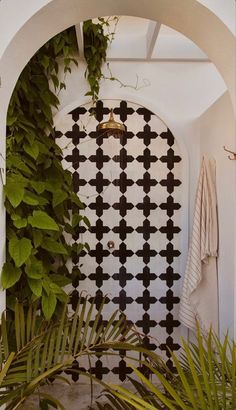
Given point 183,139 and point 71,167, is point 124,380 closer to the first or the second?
point 71,167

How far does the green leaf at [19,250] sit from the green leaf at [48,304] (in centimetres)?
37

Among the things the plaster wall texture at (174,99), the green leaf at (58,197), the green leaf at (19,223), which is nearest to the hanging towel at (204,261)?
the plaster wall texture at (174,99)

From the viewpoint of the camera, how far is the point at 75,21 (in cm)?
213

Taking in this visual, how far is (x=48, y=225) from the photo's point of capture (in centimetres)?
233

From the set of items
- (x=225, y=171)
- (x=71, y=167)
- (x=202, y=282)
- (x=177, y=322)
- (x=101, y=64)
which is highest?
(x=101, y=64)

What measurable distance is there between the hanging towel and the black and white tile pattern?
43 cm

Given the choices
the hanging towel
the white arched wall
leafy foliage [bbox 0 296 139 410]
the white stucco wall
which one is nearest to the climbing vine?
the white arched wall

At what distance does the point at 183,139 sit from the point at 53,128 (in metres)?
1.07

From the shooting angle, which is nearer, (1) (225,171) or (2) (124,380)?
(1) (225,171)

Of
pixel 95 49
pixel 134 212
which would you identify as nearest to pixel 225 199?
pixel 134 212

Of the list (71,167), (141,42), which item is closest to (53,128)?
(71,167)

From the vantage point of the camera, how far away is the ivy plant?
7.61 feet

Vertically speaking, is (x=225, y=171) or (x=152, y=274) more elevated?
(x=225, y=171)

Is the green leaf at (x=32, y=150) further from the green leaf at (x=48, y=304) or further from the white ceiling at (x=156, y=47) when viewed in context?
the white ceiling at (x=156, y=47)
